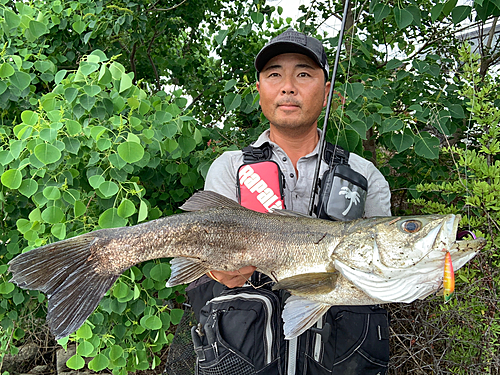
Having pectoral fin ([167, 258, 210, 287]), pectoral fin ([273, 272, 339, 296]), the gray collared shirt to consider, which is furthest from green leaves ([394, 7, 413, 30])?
pectoral fin ([167, 258, 210, 287])

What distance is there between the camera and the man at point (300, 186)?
2.43 metres

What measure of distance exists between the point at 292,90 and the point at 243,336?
1525 millimetres

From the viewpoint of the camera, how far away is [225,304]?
8.01 feet

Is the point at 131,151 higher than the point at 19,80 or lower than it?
lower

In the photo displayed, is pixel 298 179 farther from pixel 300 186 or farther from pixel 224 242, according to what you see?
pixel 224 242

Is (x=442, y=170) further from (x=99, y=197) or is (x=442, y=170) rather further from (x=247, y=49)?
(x=99, y=197)

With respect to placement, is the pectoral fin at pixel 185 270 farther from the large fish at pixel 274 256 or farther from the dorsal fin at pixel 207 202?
the dorsal fin at pixel 207 202

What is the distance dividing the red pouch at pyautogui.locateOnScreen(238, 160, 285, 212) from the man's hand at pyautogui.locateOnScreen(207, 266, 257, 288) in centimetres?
46

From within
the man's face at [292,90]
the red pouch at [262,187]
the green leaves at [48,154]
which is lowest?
the red pouch at [262,187]

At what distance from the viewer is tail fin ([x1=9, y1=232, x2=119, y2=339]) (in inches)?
79.5

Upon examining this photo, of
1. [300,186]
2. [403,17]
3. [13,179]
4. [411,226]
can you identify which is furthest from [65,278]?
[403,17]

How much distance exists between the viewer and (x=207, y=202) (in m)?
2.32

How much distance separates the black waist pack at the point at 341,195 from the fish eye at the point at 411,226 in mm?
555

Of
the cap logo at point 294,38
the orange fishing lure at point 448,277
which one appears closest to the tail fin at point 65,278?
the orange fishing lure at point 448,277
